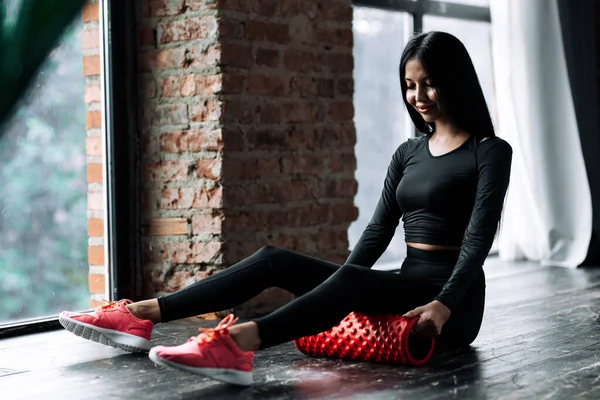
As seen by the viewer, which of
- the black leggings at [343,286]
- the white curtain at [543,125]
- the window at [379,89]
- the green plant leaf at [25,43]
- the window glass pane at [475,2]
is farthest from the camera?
the window glass pane at [475,2]

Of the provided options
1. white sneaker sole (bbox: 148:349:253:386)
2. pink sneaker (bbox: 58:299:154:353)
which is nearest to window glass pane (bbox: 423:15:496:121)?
pink sneaker (bbox: 58:299:154:353)

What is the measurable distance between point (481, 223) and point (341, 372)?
52 centimetres

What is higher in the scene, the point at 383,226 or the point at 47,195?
the point at 47,195

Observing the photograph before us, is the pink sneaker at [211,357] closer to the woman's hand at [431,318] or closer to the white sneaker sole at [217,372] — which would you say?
the white sneaker sole at [217,372]

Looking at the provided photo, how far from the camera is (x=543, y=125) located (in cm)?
503

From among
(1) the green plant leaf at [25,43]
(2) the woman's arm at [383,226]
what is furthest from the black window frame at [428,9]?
(2) the woman's arm at [383,226]

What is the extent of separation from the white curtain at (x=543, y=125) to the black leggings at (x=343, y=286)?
8.04 feet

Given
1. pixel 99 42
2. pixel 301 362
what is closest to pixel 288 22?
pixel 99 42

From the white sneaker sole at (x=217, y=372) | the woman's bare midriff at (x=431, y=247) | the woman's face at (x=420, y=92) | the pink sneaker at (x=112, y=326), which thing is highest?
the woman's face at (x=420, y=92)

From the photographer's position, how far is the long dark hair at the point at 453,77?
2598 millimetres

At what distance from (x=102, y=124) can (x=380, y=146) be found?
5.28 ft

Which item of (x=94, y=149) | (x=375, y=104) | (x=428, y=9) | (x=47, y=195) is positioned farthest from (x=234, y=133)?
(x=428, y=9)

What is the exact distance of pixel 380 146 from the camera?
4.72 meters

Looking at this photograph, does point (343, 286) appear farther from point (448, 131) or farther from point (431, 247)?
point (448, 131)
